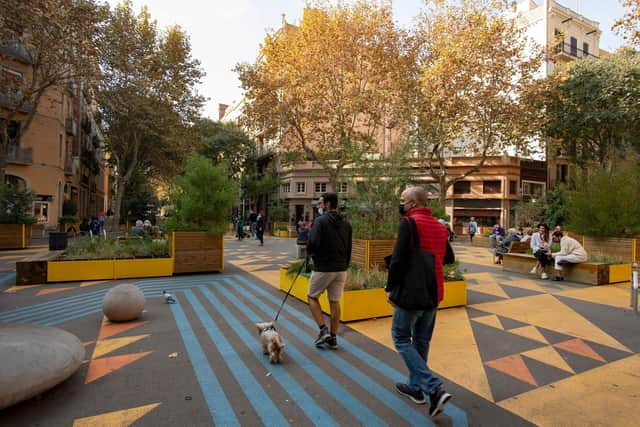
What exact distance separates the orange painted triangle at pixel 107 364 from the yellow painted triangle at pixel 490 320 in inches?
191

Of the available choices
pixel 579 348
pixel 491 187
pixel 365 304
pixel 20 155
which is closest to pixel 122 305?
pixel 365 304

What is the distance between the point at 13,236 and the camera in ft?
51.7

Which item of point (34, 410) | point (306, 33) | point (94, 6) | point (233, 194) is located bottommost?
point (34, 410)

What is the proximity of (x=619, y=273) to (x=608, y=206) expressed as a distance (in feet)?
7.78

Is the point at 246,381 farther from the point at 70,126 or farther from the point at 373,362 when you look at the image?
the point at 70,126

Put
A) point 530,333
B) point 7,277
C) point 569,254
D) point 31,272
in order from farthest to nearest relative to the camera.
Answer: point 569,254 → point 7,277 → point 31,272 → point 530,333

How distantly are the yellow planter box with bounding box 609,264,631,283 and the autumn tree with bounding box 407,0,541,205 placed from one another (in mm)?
10718

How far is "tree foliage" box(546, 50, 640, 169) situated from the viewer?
2184 centimetres

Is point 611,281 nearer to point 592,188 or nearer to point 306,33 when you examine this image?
point 592,188

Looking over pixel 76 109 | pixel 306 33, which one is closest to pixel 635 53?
pixel 306 33

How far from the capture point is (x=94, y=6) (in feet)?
49.0

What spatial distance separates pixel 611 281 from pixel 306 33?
18.6 meters

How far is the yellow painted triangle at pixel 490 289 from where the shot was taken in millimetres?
8141

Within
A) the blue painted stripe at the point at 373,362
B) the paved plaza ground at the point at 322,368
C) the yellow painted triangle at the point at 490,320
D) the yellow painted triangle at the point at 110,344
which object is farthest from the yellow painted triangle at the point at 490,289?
the yellow painted triangle at the point at 110,344
